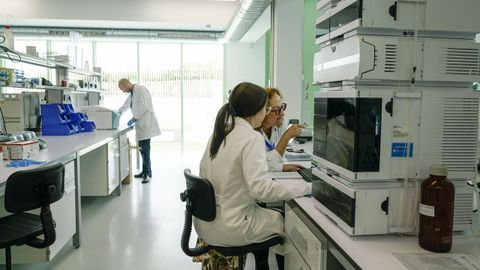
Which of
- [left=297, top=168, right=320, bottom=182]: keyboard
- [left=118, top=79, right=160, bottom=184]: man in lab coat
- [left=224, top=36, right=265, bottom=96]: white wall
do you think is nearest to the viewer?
[left=297, top=168, right=320, bottom=182]: keyboard

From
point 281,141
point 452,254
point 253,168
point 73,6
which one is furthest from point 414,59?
point 73,6

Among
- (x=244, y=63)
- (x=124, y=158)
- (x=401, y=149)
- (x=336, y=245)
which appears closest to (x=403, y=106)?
(x=401, y=149)

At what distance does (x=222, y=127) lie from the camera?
1.72m

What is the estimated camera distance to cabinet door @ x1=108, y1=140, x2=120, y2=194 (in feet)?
13.1

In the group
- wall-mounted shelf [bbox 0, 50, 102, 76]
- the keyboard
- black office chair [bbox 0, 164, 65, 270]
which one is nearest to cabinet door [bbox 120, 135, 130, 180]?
wall-mounted shelf [bbox 0, 50, 102, 76]

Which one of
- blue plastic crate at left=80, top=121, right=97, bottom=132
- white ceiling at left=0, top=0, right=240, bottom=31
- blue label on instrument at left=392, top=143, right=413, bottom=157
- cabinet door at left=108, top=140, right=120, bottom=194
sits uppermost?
white ceiling at left=0, top=0, right=240, bottom=31

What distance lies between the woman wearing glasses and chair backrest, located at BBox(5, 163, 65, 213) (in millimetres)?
1236

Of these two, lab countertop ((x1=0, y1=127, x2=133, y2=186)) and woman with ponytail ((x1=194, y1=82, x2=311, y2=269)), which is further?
lab countertop ((x1=0, y1=127, x2=133, y2=186))

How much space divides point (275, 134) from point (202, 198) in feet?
4.37

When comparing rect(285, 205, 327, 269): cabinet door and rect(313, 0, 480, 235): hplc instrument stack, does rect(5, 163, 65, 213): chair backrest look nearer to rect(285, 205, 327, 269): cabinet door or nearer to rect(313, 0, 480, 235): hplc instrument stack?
rect(285, 205, 327, 269): cabinet door

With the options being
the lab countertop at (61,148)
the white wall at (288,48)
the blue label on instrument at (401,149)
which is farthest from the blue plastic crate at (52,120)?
the blue label on instrument at (401,149)

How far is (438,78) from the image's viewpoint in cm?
125

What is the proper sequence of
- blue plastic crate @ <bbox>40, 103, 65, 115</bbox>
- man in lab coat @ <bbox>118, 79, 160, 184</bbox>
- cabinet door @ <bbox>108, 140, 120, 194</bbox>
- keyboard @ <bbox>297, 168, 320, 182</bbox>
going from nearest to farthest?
keyboard @ <bbox>297, 168, 320, 182</bbox>
blue plastic crate @ <bbox>40, 103, 65, 115</bbox>
cabinet door @ <bbox>108, 140, 120, 194</bbox>
man in lab coat @ <bbox>118, 79, 160, 184</bbox>

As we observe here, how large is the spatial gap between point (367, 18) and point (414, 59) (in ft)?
0.73
